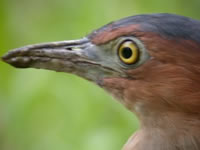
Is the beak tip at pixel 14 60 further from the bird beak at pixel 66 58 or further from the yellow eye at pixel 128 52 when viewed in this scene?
the yellow eye at pixel 128 52

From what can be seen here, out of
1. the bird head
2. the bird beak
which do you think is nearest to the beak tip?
the bird beak

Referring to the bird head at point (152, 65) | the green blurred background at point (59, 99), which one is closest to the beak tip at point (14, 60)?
the bird head at point (152, 65)

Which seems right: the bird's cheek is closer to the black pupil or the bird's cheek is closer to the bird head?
the bird head

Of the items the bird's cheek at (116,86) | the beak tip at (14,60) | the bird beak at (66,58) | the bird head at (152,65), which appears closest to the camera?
the bird head at (152,65)

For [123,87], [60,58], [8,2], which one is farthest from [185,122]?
[8,2]

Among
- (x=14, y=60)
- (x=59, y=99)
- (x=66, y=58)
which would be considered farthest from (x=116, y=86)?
(x=59, y=99)
